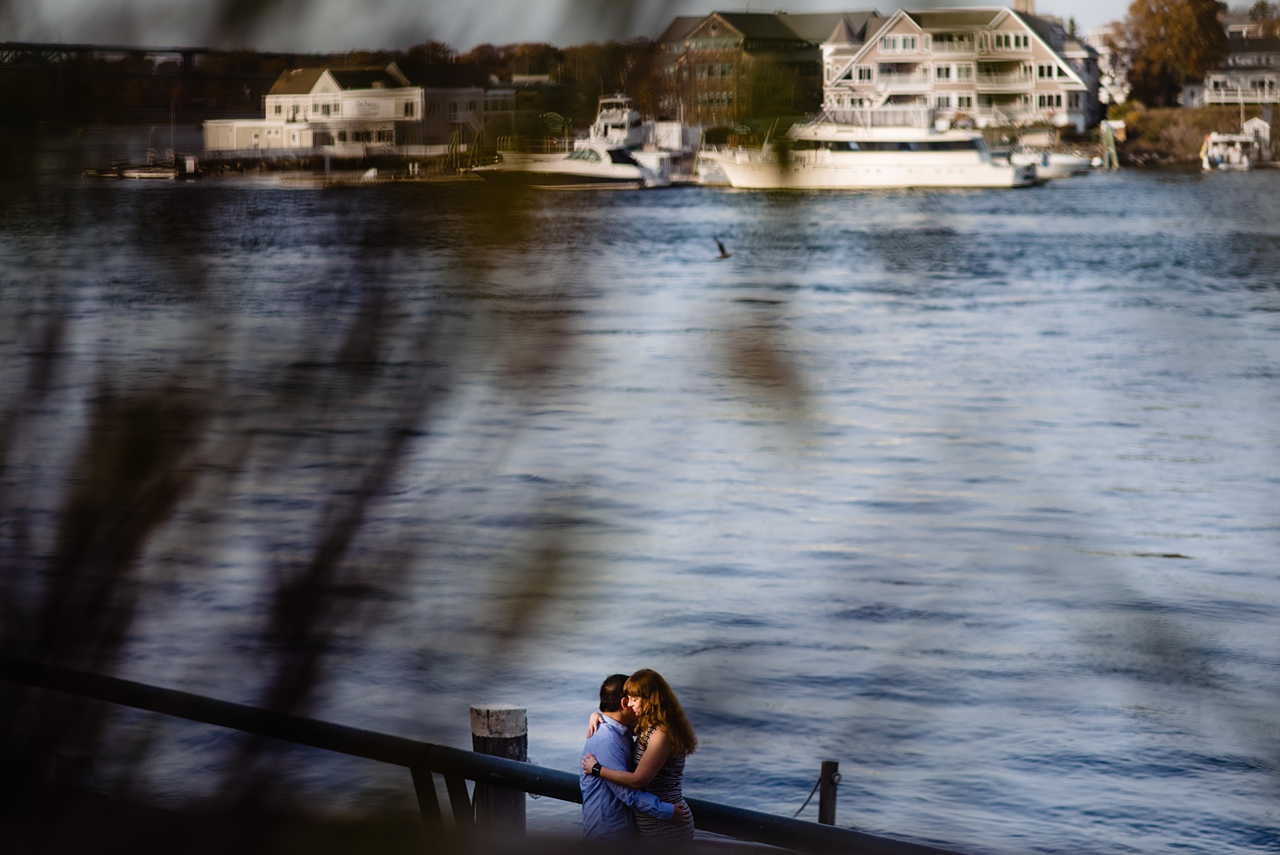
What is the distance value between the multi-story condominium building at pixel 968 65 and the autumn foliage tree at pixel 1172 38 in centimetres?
2

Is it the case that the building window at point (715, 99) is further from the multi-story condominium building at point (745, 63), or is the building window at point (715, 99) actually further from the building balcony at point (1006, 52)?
the building balcony at point (1006, 52)

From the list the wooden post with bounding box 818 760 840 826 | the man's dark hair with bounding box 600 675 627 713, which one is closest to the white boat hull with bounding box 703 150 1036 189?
the man's dark hair with bounding box 600 675 627 713

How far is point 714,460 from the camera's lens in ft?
3.16

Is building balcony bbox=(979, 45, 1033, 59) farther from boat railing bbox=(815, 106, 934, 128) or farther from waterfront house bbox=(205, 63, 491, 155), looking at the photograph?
waterfront house bbox=(205, 63, 491, 155)

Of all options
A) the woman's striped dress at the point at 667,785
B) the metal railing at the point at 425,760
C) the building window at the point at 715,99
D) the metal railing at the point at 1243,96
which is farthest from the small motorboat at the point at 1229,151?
the woman's striped dress at the point at 667,785

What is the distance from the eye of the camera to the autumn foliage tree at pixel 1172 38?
622 mm

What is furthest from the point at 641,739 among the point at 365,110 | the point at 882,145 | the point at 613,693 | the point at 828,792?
the point at 365,110

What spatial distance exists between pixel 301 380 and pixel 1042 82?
16.1 inches

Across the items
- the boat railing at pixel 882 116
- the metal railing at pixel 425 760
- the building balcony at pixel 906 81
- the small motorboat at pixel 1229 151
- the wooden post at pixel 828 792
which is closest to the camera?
the building balcony at pixel 906 81

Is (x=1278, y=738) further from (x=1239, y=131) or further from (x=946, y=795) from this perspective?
(x=946, y=795)

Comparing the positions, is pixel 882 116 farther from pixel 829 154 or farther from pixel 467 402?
pixel 467 402

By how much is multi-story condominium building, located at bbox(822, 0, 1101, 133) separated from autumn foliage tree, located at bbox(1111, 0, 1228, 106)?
2cm

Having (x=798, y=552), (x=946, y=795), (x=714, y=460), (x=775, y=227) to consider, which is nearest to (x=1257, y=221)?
(x=714, y=460)

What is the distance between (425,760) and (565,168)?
0.95 meters
